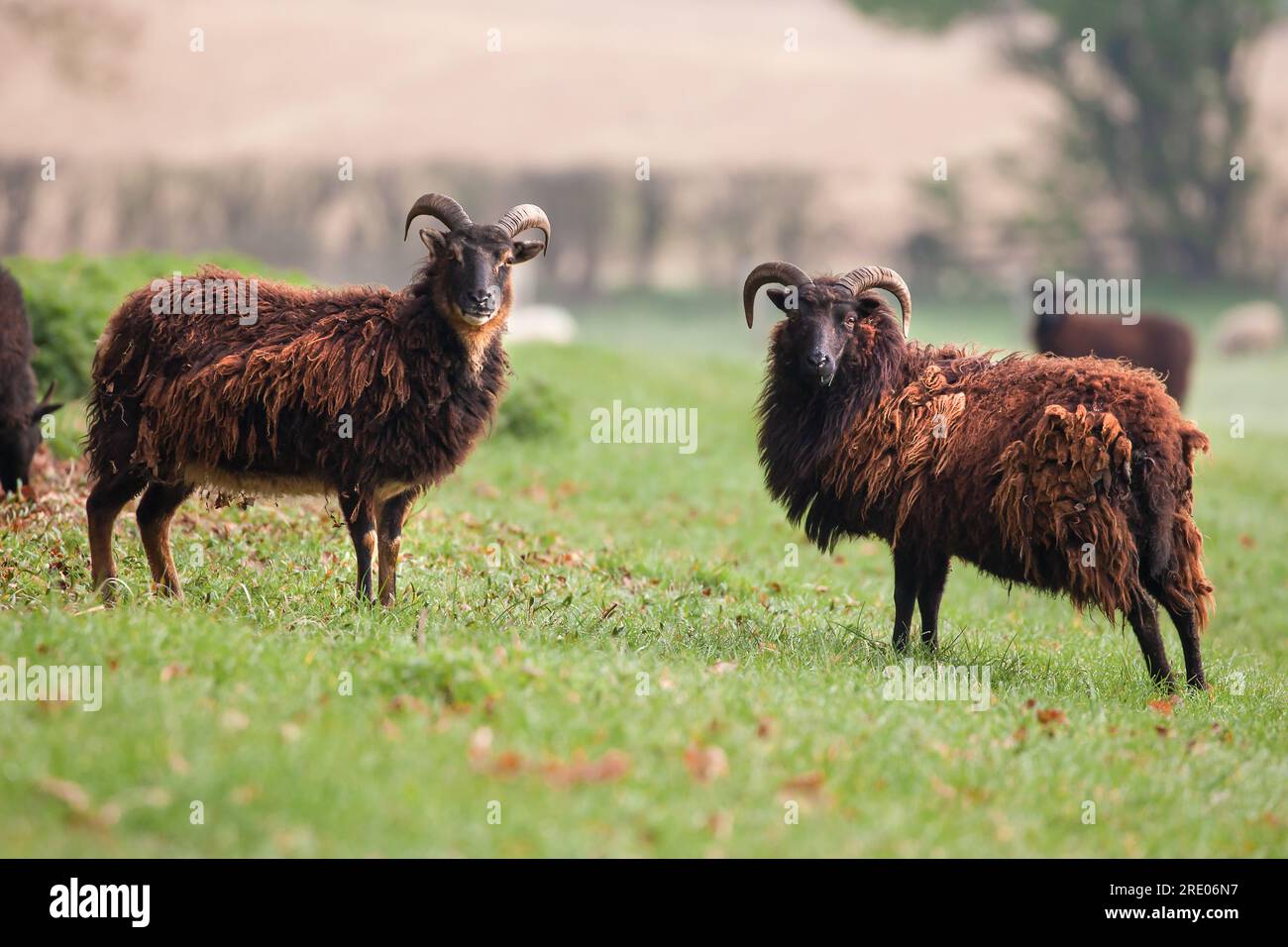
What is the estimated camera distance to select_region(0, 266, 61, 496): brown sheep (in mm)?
10242

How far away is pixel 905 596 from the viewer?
836 cm

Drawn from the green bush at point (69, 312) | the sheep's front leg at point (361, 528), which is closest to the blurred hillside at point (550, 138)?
the green bush at point (69, 312)

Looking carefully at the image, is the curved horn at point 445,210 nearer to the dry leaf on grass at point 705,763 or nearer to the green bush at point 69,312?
the dry leaf on grass at point 705,763

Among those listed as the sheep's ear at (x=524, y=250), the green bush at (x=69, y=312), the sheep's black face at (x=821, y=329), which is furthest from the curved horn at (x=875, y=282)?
the green bush at (x=69, y=312)

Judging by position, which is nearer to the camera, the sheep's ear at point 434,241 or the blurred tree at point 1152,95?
the sheep's ear at point 434,241

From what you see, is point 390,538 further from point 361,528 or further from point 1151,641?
point 1151,641

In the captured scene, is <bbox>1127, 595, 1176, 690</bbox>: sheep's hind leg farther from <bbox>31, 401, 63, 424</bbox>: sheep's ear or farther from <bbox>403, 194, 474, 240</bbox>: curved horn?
<bbox>31, 401, 63, 424</bbox>: sheep's ear

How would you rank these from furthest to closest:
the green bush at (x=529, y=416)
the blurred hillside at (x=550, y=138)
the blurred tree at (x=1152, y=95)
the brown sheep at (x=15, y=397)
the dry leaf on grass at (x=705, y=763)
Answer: the blurred tree at (x=1152, y=95), the blurred hillside at (x=550, y=138), the green bush at (x=529, y=416), the brown sheep at (x=15, y=397), the dry leaf on grass at (x=705, y=763)

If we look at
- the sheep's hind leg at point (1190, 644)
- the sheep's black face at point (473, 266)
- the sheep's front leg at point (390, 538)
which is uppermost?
the sheep's black face at point (473, 266)

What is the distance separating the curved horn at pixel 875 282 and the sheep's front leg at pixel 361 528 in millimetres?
3378

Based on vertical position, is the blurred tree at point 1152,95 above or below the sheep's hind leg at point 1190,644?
above

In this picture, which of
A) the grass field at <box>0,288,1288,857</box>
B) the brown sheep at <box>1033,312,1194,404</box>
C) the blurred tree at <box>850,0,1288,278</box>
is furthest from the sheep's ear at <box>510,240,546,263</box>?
the blurred tree at <box>850,0,1288,278</box>

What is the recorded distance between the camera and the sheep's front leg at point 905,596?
328 inches

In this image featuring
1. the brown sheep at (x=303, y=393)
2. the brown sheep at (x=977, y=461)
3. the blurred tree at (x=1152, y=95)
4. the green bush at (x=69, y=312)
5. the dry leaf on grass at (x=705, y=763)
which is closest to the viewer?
the dry leaf on grass at (x=705, y=763)
